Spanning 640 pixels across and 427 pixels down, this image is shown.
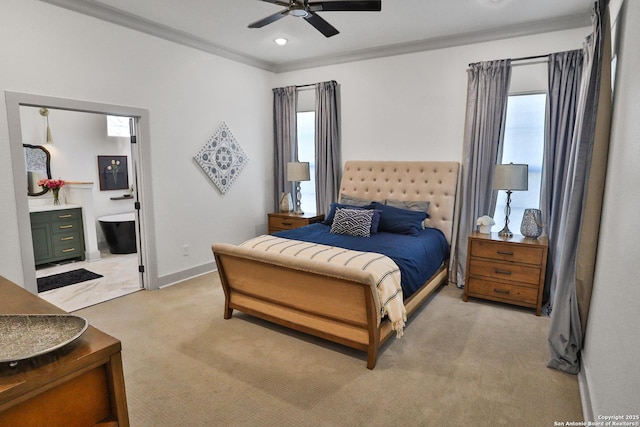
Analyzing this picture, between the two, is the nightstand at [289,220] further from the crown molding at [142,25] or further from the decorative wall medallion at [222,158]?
the crown molding at [142,25]

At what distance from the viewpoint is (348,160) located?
17.4 ft

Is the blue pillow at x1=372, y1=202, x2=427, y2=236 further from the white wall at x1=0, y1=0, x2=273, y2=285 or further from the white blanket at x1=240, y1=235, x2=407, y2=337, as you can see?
the white wall at x1=0, y1=0, x2=273, y2=285

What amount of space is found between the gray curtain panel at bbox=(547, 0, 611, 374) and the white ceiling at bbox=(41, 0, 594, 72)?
1205 mm

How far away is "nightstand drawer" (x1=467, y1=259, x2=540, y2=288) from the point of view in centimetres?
360

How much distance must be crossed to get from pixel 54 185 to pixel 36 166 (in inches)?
16.1

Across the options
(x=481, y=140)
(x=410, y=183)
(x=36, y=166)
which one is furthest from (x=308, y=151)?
(x=36, y=166)

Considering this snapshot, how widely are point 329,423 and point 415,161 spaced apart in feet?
11.3

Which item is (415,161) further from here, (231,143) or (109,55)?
(109,55)

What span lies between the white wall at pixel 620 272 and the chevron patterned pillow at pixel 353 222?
2.11 metres

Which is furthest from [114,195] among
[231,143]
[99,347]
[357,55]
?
[99,347]

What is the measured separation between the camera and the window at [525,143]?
4008 millimetres

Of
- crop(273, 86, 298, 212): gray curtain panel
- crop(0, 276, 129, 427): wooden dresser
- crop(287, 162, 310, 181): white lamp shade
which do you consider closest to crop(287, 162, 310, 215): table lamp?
crop(287, 162, 310, 181): white lamp shade

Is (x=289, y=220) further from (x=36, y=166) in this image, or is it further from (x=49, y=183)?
(x=36, y=166)

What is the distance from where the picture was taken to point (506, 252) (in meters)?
3.69
